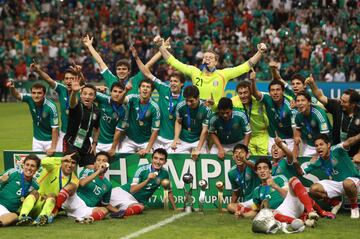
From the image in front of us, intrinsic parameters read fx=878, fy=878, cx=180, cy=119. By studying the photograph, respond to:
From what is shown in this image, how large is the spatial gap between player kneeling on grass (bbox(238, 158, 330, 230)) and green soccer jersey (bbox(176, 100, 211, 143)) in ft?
5.78

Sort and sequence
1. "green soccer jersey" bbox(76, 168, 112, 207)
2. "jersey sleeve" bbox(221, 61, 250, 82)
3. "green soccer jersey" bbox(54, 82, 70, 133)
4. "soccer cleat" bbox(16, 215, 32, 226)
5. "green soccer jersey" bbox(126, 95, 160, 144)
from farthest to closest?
"jersey sleeve" bbox(221, 61, 250, 82) → "green soccer jersey" bbox(54, 82, 70, 133) → "green soccer jersey" bbox(126, 95, 160, 144) → "green soccer jersey" bbox(76, 168, 112, 207) → "soccer cleat" bbox(16, 215, 32, 226)

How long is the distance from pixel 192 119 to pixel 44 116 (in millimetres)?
2236

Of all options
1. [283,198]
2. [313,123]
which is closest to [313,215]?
[283,198]

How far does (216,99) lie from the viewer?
1370cm

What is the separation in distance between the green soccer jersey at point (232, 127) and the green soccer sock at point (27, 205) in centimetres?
303

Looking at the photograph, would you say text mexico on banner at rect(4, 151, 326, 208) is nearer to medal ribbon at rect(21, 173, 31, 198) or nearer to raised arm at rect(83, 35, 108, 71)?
medal ribbon at rect(21, 173, 31, 198)

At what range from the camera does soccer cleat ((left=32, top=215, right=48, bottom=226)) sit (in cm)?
1100

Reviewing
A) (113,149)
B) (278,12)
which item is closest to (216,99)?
(113,149)

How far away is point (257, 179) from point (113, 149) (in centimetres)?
240

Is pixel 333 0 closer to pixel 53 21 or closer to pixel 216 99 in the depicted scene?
pixel 53 21

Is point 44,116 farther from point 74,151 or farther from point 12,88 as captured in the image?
point 74,151

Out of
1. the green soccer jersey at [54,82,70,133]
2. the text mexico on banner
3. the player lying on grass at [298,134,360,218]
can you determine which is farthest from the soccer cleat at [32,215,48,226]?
the player lying on grass at [298,134,360,218]

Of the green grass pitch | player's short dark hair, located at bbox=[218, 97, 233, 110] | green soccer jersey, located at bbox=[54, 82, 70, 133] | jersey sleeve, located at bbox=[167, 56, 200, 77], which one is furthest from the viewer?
jersey sleeve, located at bbox=[167, 56, 200, 77]

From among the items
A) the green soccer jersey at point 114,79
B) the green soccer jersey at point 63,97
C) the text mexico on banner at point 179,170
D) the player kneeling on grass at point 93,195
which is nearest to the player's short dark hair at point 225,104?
the text mexico on banner at point 179,170
